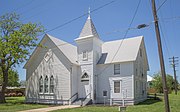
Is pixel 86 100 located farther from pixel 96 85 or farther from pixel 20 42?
pixel 20 42

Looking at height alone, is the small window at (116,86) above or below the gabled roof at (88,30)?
below

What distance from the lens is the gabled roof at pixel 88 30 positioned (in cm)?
2570

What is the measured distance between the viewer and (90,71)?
81.4 ft

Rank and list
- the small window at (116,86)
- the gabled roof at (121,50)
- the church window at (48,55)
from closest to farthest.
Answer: the small window at (116,86) < the gabled roof at (121,50) < the church window at (48,55)

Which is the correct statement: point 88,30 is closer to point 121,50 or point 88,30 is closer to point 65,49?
point 65,49

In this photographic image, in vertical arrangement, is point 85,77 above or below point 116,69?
below

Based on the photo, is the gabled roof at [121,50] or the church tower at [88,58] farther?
the church tower at [88,58]

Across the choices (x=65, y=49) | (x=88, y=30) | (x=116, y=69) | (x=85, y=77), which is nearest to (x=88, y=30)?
(x=88, y=30)

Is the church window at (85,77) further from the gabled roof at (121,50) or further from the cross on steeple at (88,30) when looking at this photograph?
the cross on steeple at (88,30)

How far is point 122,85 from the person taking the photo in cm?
2320

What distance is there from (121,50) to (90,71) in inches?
183

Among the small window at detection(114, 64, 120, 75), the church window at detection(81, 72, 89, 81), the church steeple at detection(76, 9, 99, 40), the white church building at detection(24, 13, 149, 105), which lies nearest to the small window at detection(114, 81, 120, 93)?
the white church building at detection(24, 13, 149, 105)

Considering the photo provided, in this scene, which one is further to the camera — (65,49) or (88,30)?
(65,49)

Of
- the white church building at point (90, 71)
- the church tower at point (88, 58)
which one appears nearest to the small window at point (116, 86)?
the white church building at point (90, 71)
